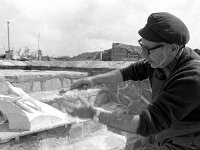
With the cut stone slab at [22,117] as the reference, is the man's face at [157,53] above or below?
above

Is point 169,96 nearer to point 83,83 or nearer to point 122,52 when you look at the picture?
point 83,83

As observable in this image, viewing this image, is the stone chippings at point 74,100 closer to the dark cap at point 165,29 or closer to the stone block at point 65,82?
the stone block at point 65,82

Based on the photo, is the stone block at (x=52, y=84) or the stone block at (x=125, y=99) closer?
the stone block at (x=52, y=84)

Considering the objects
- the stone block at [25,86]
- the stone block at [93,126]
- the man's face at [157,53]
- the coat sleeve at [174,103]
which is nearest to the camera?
the coat sleeve at [174,103]

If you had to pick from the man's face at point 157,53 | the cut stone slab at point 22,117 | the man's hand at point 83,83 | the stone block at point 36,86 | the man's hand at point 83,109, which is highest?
the man's face at point 157,53

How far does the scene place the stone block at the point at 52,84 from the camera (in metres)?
4.86

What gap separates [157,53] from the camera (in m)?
1.81

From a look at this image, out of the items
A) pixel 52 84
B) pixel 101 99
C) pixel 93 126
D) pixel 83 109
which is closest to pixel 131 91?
pixel 101 99

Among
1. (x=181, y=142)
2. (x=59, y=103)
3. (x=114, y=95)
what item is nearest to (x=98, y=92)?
(x=114, y=95)

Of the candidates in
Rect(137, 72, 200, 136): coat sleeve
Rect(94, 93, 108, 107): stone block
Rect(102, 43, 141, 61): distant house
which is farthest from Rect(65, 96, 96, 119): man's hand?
Rect(102, 43, 141, 61): distant house

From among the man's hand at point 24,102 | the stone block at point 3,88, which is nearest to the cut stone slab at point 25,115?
the man's hand at point 24,102

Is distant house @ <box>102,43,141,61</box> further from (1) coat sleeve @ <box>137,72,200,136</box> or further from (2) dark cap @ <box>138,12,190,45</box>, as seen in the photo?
(1) coat sleeve @ <box>137,72,200,136</box>

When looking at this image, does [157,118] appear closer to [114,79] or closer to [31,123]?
[114,79]

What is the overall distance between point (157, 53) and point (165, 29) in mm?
173
